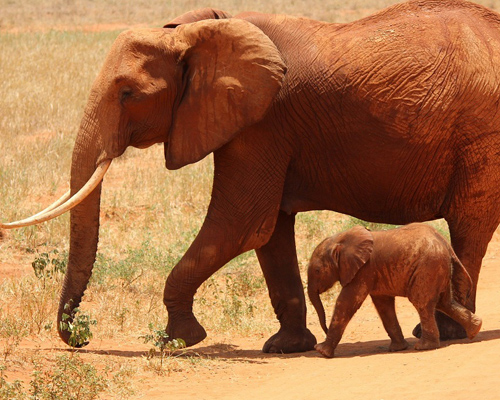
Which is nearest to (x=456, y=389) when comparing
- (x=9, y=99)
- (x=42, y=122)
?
(x=42, y=122)

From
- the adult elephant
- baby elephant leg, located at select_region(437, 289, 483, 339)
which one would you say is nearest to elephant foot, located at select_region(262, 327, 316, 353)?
the adult elephant

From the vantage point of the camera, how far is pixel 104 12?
1540 inches

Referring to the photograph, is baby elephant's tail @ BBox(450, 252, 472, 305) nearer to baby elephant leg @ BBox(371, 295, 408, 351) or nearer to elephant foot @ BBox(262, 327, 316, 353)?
baby elephant leg @ BBox(371, 295, 408, 351)

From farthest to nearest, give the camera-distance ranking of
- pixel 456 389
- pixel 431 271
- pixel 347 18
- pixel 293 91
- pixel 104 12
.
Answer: pixel 104 12
pixel 347 18
pixel 293 91
pixel 431 271
pixel 456 389

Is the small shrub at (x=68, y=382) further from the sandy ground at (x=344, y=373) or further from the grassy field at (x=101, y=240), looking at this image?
the sandy ground at (x=344, y=373)

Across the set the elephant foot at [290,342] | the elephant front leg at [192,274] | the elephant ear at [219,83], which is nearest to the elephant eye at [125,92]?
the elephant ear at [219,83]

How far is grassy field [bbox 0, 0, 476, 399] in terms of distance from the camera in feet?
24.6

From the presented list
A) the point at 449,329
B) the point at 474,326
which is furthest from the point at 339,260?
the point at 449,329

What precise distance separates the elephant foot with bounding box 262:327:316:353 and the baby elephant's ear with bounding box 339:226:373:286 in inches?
37.7

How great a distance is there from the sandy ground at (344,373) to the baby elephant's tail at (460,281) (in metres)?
0.35

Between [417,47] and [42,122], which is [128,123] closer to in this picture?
[417,47]

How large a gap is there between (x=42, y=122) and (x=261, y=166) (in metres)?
9.61

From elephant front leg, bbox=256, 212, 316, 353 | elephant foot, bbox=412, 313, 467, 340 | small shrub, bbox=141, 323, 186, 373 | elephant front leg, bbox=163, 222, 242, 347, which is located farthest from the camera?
elephant front leg, bbox=256, 212, 316, 353

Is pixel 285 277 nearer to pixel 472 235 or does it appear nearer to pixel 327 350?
pixel 327 350
